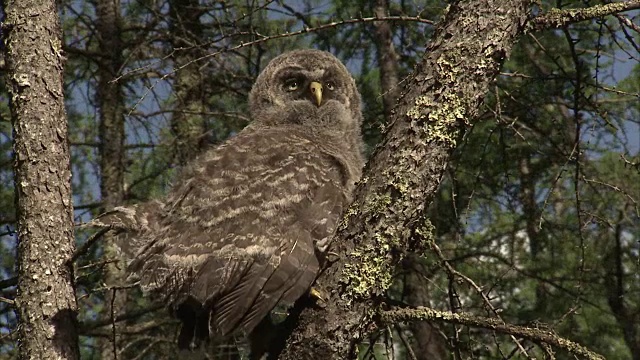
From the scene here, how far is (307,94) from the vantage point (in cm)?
627

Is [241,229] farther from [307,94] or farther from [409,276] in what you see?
[409,276]

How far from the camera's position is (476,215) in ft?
29.5

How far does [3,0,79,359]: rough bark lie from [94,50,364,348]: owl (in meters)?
0.41

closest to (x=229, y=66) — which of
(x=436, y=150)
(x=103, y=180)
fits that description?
(x=103, y=180)

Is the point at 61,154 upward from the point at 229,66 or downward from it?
downward

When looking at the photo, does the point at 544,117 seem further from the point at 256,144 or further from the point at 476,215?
the point at 256,144

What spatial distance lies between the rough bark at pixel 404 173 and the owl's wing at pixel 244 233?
0.82ft

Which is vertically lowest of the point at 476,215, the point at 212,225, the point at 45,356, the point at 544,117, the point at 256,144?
the point at 45,356

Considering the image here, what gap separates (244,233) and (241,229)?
3 cm

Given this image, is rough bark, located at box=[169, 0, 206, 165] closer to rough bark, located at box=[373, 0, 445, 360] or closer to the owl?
rough bark, located at box=[373, 0, 445, 360]

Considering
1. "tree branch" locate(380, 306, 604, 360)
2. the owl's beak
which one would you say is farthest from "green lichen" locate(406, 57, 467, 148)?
the owl's beak

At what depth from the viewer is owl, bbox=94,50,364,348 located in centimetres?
418

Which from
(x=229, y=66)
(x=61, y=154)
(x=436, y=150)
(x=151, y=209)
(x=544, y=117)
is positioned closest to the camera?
(x=436, y=150)

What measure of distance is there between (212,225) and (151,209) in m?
0.72
